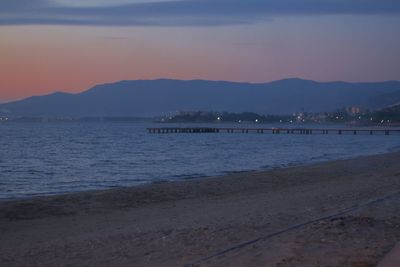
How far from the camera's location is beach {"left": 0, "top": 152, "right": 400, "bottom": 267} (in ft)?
→ 28.7

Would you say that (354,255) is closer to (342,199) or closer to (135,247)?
(135,247)

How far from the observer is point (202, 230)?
11.2 meters

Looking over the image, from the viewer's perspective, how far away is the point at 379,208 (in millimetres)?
13211

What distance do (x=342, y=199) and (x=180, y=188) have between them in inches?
341

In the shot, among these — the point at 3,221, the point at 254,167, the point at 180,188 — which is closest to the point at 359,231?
the point at 3,221

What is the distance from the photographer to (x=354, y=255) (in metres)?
8.38

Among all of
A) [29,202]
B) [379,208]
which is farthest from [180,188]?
[379,208]

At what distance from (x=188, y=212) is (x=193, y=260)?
7210 millimetres

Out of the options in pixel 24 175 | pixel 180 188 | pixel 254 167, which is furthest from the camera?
pixel 254 167

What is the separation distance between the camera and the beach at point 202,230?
8742 mm

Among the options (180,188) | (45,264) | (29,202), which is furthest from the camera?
(180,188)

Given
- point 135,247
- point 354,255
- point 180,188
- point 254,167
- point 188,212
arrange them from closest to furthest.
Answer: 1. point 354,255
2. point 135,247
3. point 188,212
4. point 180,188
5. point 254,167

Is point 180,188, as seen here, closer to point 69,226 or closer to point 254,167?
point 69,226

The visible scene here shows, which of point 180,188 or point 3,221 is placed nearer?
point 3,221
